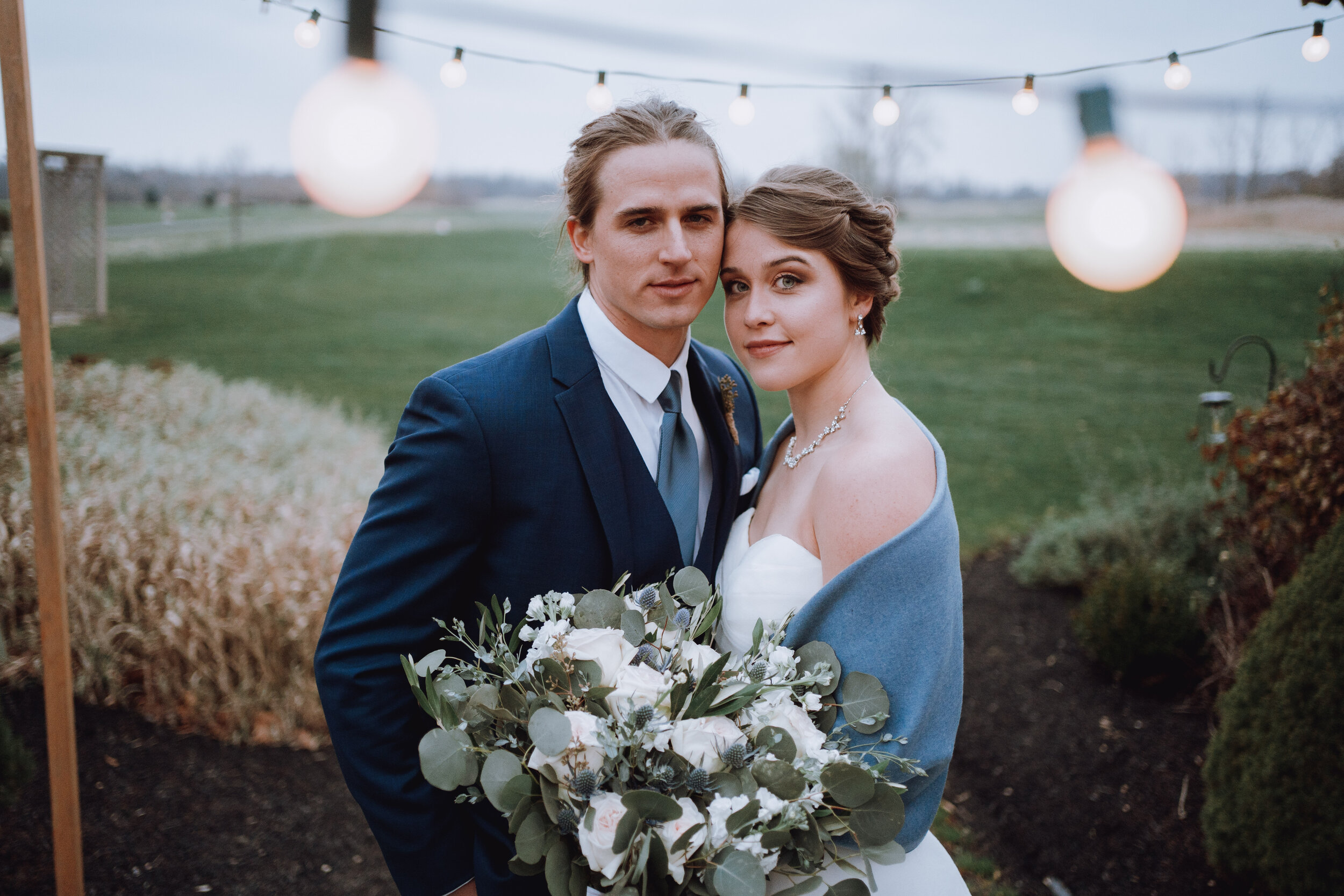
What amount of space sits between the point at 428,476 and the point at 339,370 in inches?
306

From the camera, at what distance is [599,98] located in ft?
12.7

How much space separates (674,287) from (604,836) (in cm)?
138

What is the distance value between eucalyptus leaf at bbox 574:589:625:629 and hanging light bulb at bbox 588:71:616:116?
2857 mm

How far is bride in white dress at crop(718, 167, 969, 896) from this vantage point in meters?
1.98

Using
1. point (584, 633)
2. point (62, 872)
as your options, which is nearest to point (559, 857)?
point (584, 633)

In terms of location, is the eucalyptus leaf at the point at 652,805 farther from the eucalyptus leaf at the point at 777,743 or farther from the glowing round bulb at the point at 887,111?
the glowing round bulb at the point at 887,111

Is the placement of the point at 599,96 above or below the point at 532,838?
above

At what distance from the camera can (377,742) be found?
187cm

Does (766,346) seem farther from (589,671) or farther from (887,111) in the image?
(887,111)

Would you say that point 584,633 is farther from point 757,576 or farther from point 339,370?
point 339,370

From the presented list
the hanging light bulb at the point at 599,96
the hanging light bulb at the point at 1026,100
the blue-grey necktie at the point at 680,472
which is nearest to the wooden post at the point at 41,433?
the blue-grey necktie at the point at 680,472

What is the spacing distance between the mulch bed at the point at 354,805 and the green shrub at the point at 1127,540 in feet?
4.43

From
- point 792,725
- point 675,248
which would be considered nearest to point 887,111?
point 675,248

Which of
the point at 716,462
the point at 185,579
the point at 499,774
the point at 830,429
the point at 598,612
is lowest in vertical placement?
the point at 185,579
